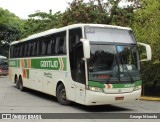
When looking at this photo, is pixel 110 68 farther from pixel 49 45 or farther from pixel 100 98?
pixel 49 45

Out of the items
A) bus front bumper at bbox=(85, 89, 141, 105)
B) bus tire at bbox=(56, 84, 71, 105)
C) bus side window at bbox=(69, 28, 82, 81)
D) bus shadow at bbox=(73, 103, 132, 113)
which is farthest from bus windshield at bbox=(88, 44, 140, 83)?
bus tire at bbox=(56, 84, 71, 105)

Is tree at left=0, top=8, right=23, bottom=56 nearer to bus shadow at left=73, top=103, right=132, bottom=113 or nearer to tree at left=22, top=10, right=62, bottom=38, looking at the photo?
tree at left=22, top=10, right=62, bottom=38

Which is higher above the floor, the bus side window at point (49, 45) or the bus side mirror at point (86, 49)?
the bus side window at point (49, 45)

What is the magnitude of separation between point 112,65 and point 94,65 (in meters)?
0.66

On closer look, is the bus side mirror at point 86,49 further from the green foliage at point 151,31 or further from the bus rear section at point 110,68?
the green foliage at point 151,31

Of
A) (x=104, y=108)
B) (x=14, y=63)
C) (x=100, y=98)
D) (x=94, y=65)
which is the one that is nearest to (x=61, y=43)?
(x=94, y=65)

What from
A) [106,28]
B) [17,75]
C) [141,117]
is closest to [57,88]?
[106,28]

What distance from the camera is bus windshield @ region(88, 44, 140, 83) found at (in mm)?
11930

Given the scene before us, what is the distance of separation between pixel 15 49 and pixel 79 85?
36.6ft

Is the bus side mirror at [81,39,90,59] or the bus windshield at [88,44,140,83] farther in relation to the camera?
the bus windshield at [88,44,140,83]

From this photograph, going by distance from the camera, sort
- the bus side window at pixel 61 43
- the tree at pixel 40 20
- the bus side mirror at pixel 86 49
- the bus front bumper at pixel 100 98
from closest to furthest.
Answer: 1. the bus side mirror at pixel 86 49
2. the bus front bumper at pixel 100 98
3. the bus side window at pixel 61 43
4. the tree at pixel 40 20

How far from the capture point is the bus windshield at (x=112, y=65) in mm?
11930

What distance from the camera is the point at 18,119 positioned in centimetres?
1070

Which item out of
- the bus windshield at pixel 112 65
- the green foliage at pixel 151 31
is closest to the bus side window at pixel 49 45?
the bus windshield at pixel 112 65
